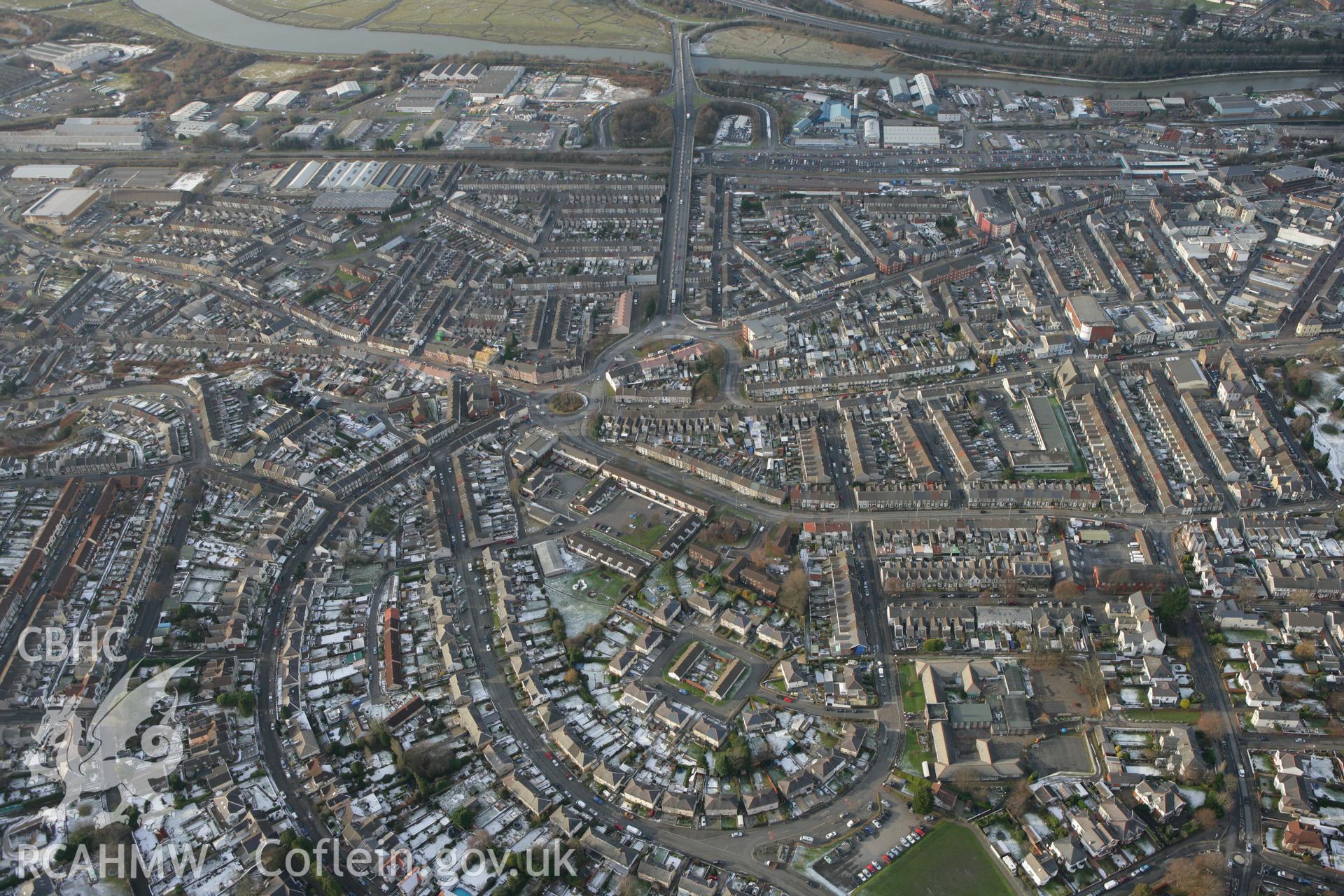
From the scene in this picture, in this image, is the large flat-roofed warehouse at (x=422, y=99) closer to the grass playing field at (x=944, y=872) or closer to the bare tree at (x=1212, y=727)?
the grass playing field at (x=944, y=872)

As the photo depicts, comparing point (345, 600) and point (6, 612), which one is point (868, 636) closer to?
point (345, 600)

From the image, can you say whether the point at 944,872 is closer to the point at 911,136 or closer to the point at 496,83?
the point at 911,136

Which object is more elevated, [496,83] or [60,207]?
[496,83]

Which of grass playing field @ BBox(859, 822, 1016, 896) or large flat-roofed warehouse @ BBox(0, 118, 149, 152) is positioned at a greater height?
large flat-roofed warehouse @ BBox(0, 118, 149, 152)

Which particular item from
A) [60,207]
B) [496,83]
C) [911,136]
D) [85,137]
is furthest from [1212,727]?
[85,137]

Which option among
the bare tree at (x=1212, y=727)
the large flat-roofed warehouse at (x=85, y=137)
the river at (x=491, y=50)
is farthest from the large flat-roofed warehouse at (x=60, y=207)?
the bare tree at (x=1212, y=727)

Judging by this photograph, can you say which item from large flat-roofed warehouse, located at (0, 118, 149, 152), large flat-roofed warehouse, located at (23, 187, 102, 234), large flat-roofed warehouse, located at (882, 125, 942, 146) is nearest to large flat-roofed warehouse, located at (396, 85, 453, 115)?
large flat-roofed warehouse, located at (0, 118, 149, 152)

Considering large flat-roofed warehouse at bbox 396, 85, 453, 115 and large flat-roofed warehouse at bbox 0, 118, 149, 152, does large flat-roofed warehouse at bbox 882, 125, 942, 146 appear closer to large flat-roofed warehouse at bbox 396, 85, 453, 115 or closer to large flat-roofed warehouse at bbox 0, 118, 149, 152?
large flat-roofed warehouse at bbox 396, 85, 453, 115
